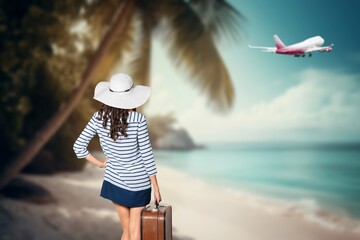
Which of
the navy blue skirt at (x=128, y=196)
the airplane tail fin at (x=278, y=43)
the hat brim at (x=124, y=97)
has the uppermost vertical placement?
the airplane tail fin at (x=278, y=43)

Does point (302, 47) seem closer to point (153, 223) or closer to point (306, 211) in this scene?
point (306, 211)

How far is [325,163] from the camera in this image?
13.3ft

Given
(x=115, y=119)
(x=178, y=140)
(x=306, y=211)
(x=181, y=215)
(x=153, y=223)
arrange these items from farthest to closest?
(x=178, y=140)
(x=181, y=215)
(x=306, y=211)
(x=153, y=223)
(x=115, y=119)

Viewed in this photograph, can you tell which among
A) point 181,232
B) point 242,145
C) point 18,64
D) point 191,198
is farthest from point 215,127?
point 18,64

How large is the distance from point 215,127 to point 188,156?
0.34 meters

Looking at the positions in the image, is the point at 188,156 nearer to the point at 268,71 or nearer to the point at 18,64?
the point at 268,71

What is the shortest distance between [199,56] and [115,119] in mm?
2075

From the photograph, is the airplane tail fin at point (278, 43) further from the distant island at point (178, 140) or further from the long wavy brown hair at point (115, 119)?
the long wavy brown hair at point (115, 119)

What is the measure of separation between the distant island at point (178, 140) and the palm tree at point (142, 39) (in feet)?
1.25

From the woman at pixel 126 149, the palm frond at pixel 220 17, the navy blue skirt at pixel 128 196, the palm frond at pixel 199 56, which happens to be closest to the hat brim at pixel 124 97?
the woman at pixel 126 149

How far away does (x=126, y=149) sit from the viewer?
7.55 ft

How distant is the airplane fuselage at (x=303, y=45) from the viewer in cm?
396

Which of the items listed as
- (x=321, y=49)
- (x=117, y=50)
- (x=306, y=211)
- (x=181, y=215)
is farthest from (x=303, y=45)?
(x=181, y=215)

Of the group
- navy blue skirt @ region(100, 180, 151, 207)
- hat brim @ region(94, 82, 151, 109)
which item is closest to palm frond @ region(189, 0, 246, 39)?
hat brim @ region(94, 82, 151, 109)
